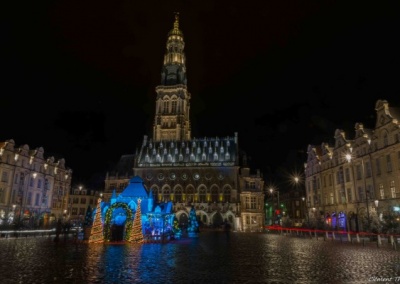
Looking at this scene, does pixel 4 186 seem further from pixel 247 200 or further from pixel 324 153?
pixel 324 153

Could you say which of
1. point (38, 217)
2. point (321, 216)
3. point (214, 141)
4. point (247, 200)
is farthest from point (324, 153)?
point (38, 217)

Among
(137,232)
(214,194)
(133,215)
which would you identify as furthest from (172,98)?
(137,232)

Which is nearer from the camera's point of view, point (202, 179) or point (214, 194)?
point (214, 194)

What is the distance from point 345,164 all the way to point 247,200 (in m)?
28.4

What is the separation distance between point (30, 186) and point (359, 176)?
55.6 m

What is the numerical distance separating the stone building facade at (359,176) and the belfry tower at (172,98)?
39.3 meters

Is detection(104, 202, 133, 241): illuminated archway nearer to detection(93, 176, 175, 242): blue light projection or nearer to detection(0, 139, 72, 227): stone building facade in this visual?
detection(93, 176, 175, 242): blue light projection

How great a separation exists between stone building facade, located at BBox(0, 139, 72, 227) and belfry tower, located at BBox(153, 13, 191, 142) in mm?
27335

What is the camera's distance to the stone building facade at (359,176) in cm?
3581

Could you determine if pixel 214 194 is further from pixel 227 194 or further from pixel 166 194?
pixel 166 194

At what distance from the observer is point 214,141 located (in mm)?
75062

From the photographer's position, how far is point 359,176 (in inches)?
1688

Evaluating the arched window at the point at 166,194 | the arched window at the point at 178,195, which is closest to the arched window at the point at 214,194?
the arched window at the point at 178,195

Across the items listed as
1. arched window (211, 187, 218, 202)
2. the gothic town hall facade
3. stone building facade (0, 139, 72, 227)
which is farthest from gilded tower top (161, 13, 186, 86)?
stone building facade (0, 139, 72, 227)
